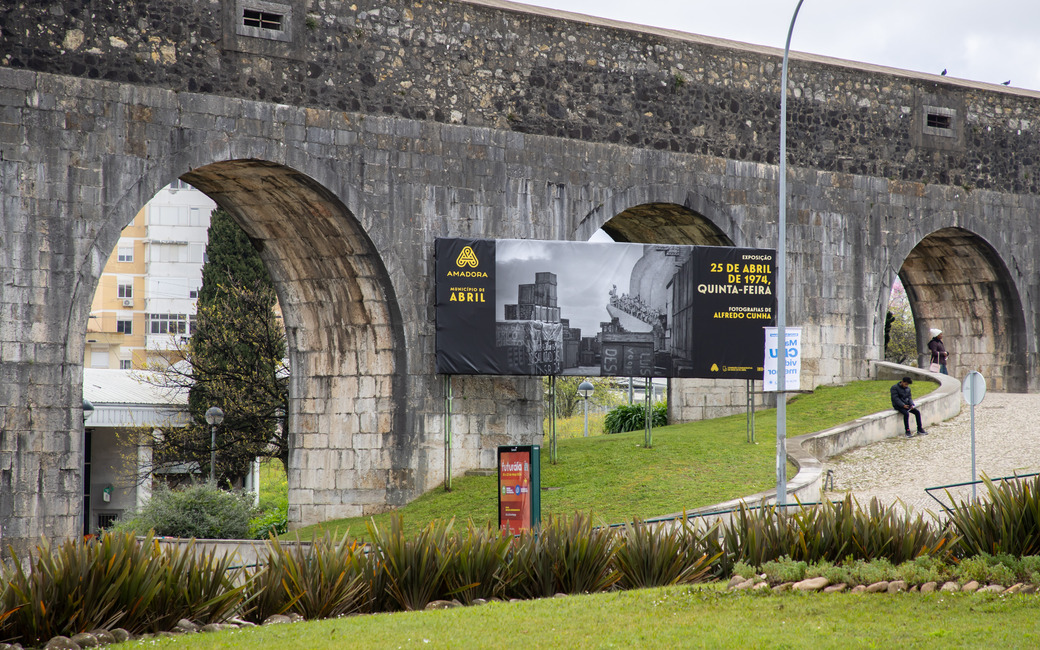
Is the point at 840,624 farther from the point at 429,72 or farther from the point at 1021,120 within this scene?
the point at 1021,120

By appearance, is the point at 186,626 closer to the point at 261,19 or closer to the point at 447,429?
the point at 447,429

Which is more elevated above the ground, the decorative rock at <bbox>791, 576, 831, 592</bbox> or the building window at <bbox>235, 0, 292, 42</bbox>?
the building window at <bbox>235, 0, 292, 42</bbox>

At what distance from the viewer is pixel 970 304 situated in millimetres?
27719

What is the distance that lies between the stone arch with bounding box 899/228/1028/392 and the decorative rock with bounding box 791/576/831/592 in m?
18.2

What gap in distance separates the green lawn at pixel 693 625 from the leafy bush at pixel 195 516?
1112 centimetres

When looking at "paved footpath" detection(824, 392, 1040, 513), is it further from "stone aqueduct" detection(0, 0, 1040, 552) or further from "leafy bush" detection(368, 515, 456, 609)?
"leafy bush" detection(368, 515, 456, 609)

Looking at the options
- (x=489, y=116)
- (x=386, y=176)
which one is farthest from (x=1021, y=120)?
(x=386, y=176)

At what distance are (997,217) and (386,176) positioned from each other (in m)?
14.5

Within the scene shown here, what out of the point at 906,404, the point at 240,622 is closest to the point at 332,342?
the point at 906,404

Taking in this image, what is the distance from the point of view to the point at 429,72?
66.0 ft

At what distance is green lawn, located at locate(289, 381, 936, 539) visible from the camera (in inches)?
677

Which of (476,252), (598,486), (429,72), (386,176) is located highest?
(429,72)

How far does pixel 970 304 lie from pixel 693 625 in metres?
21.4

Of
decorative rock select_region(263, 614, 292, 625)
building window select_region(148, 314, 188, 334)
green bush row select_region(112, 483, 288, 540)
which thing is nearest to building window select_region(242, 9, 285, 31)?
green bush row select_region(112, 483, 288, 540)
